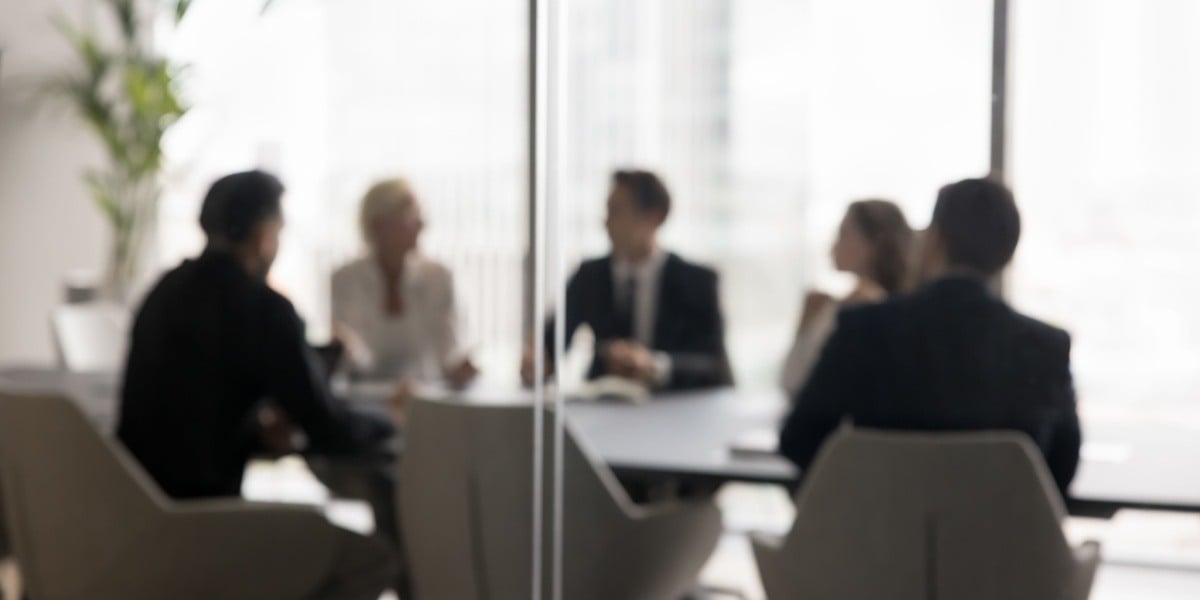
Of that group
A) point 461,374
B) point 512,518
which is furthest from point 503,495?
point 461,374

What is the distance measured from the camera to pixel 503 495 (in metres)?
A: 2.89

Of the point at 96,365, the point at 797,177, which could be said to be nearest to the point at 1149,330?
the point at 797,177

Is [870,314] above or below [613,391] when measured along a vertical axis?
above

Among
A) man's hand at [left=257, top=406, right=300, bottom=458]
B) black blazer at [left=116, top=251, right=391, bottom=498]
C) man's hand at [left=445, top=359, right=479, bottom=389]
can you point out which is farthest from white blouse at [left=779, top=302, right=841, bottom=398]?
man's hand at [left=257, top=406, right=300, bottom=458]

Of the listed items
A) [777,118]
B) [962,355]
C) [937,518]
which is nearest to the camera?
[937,518]

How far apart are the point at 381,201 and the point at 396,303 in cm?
23

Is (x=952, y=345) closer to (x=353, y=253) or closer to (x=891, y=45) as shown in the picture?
(x=891, y=45)

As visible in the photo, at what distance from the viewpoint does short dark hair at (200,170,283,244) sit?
304cm

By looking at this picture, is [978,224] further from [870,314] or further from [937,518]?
[937,518]

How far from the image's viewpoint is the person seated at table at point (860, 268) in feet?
8.11

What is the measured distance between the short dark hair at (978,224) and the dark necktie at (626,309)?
63cm

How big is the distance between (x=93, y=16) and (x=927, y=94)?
6.28ft

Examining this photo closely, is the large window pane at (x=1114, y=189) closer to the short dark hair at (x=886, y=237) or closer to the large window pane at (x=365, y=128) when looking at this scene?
the short dark hair at (x=886, y=237)

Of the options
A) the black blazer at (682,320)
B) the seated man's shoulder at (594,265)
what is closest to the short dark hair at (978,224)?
the black blazer at (682,320)
